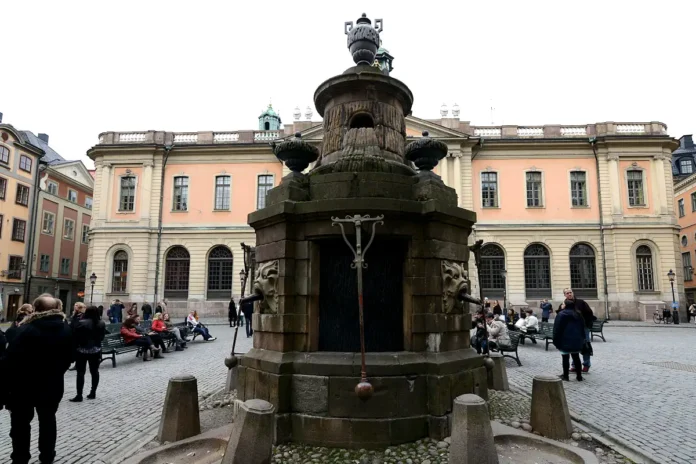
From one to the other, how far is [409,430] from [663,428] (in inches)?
143

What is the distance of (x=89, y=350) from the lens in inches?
336

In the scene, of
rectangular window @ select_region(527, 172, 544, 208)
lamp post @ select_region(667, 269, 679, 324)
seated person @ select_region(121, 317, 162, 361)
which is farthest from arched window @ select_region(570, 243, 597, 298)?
seated person @ select_region(121, 317, 162, 361)

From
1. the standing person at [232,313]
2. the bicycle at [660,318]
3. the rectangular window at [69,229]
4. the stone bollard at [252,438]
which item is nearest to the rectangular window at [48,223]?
the rectangular window at [69,229]

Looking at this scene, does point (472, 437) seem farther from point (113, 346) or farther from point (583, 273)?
point (583, 273)

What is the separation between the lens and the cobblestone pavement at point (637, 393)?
228 inches

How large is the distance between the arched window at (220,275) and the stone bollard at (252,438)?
29.4 metres

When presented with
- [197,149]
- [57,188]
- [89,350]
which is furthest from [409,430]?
[57,188]

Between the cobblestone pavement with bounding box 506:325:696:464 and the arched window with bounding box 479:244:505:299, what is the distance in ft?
54.2

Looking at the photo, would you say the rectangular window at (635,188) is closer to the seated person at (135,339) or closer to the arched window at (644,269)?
the arched window at (644,269)

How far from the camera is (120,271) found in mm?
33469

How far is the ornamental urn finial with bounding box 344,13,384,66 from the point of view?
7.74 meters

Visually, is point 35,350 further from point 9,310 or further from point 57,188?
point 57,188

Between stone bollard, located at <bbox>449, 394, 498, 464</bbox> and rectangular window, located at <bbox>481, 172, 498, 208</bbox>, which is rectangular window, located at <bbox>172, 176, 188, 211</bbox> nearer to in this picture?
rectangular window, located at <bbox>481, 172, 498, 208</bbox>

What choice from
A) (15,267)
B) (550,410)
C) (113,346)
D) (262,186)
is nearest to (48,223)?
(15,267)
